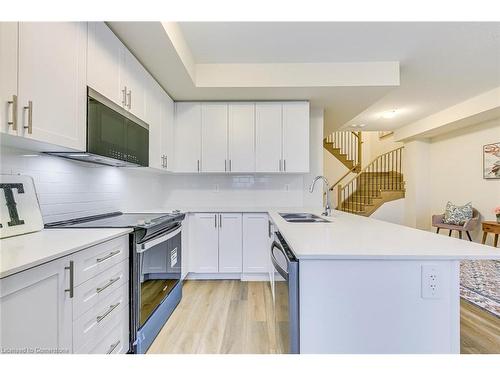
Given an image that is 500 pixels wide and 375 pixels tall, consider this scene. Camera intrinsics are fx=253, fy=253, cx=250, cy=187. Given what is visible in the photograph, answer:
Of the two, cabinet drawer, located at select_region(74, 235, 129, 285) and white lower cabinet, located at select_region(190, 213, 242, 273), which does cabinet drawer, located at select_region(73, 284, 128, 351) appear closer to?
cabinet drawer, located at select_region(74, 235, 129, 285)

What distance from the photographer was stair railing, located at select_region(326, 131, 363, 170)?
788 centimetres

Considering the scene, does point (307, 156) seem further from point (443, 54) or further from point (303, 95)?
point (443, 54)

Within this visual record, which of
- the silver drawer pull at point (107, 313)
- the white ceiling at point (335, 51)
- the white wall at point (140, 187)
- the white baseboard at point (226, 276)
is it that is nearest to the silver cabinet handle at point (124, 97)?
the white ceiling at point (335, 51)

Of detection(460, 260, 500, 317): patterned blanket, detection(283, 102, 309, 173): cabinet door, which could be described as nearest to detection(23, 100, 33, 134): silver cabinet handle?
detection(283, 102, 309, 173): cabinet door

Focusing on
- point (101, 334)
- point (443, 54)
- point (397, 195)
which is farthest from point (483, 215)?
point (101, 334)

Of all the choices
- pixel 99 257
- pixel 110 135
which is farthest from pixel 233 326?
pixel 110 135

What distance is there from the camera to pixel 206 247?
3.13 metres

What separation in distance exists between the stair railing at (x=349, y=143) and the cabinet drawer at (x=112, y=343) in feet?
24.4

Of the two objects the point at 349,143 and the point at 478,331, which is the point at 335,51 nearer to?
the point at 478,331

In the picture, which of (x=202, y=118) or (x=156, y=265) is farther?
(x=202, y=118)

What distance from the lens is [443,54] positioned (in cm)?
269

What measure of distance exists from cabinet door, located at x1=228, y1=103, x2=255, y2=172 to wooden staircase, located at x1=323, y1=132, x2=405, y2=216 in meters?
4.49
